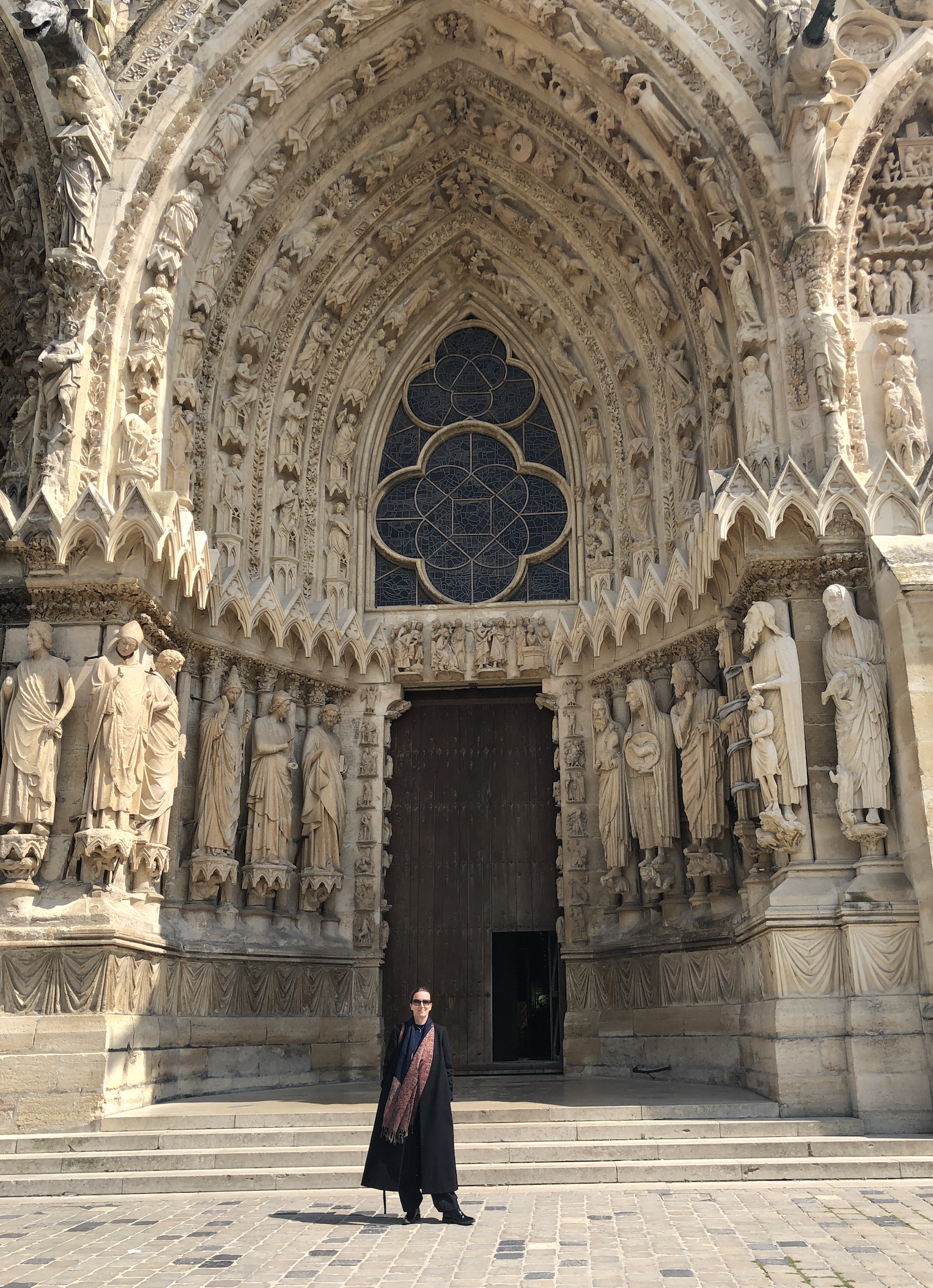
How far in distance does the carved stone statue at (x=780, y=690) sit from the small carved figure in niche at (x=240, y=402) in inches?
228

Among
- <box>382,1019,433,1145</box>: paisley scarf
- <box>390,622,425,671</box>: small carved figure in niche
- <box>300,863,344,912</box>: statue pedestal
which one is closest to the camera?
<box>382,1019,433,1145</box>: paisley scarf

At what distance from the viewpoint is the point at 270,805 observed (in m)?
11.8

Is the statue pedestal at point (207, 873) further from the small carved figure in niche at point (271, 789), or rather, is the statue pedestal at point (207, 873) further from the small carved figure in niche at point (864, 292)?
the small carved figure in niche at point (864, 292)

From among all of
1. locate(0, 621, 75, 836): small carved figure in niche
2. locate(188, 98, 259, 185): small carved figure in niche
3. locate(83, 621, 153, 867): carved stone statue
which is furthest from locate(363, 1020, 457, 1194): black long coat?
locate(188, 98, 259, 185): small carved figure in niche

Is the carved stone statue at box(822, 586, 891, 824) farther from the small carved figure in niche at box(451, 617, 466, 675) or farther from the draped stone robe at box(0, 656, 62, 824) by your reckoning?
the draped stone robe at box(0, 656, 62, 824)

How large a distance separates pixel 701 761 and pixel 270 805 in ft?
14.0

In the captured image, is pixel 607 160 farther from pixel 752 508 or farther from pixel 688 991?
pixel 688 991

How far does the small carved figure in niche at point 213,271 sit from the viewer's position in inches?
476

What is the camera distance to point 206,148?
11.9 m

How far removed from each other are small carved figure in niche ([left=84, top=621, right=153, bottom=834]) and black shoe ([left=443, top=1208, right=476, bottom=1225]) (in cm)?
474

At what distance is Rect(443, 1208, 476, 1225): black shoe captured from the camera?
6305 millimetres

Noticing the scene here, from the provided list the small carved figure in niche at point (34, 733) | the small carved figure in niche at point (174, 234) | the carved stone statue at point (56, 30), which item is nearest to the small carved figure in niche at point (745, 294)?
the small carved figure in niche at point (174, 234)

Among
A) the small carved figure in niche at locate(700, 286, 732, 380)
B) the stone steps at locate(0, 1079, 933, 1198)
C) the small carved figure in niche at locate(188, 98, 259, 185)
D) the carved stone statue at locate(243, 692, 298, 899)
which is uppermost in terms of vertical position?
the small carved figure in niche at locate(188, 98, 259, 185)

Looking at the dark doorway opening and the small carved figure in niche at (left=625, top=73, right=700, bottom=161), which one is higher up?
the small carved figure in niche at (left=625, top=73, right=700, bottom=161)
